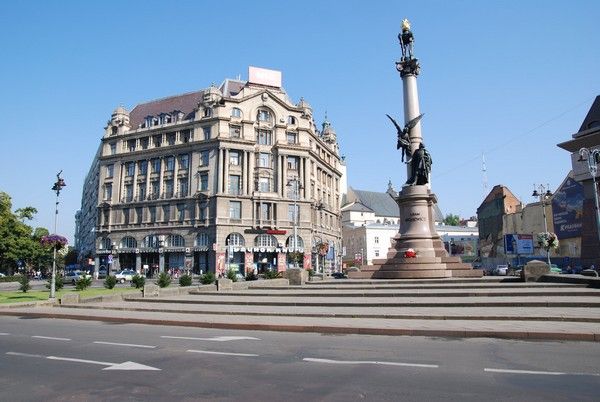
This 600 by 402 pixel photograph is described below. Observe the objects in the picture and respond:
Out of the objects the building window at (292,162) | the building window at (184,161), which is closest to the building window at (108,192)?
the building window at (184,161)

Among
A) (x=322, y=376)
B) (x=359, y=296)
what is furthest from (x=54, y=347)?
(x=359, y=296)

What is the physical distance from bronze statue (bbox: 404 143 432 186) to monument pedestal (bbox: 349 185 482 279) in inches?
20.9

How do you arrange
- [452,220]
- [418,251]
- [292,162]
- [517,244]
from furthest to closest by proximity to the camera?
1. [452,220]
2. [292,162]
3. [517,244]
4. [418,251]

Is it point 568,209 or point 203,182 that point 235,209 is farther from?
point 568,209

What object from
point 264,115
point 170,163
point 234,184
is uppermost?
point 264,115

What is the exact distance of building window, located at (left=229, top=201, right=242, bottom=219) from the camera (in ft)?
216

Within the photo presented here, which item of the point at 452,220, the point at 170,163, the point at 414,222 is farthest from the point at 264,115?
the point at 452,220

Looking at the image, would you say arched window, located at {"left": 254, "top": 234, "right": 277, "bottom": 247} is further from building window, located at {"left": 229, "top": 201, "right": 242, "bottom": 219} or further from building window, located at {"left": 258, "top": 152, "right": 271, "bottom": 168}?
building window, located at {"left": 258, "top": 152, "right": 271, "bottom": 168}

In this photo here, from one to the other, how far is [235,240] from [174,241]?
9.54 m

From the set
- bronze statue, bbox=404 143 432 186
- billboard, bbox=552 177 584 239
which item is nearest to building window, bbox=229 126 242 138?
bronze statue, bbox=404 143 432 186

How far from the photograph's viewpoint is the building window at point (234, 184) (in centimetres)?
6709

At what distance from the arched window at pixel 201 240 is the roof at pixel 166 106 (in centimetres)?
2023

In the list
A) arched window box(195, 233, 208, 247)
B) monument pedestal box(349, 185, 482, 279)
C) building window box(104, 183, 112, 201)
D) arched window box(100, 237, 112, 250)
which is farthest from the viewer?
building window box(104, 183, 112, 201)

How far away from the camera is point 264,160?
7019cm
